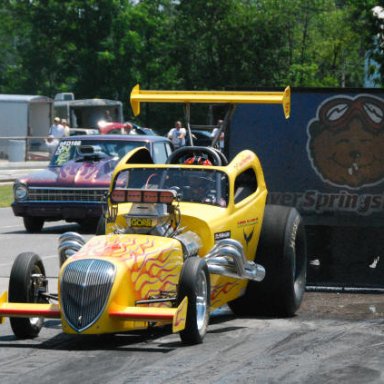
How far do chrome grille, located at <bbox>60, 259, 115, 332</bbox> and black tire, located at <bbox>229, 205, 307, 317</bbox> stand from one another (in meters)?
2.37

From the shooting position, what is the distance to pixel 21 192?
1969cm

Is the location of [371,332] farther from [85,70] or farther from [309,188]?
[85,70]

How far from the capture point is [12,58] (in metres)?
104

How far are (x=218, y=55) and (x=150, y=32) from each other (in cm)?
902

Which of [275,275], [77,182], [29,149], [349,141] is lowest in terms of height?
[29,149]

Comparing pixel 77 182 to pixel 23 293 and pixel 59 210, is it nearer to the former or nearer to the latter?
pixel 59 210

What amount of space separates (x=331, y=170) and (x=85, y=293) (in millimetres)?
5226

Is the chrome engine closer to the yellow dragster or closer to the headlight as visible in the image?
the yellow dragster

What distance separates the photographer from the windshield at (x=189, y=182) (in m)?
10.6

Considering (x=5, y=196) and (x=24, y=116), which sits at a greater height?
(x=24, y=116)

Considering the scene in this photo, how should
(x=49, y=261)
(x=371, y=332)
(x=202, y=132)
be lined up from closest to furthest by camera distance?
(x=371, y=332) → (x=49, y=261) → (x=202, y=132)

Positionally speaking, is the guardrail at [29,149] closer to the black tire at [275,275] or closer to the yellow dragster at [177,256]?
the yellow dragster at [177,256]

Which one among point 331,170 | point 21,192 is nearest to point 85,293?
point 331,170

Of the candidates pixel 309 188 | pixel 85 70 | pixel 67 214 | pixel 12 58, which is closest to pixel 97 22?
pixel 85 70
